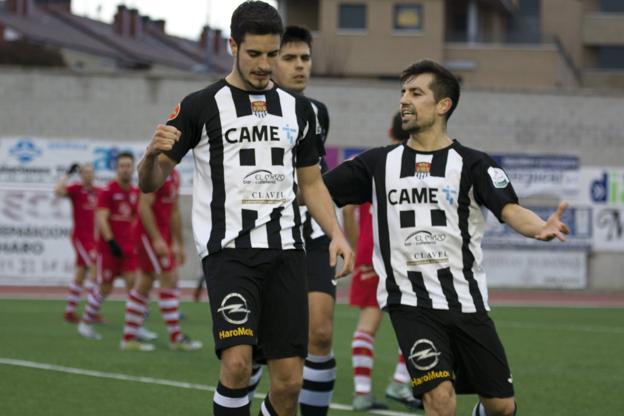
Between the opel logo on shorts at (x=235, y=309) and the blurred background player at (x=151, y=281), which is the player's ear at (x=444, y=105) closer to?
the opel logo on shorts at (x=235, y=309)

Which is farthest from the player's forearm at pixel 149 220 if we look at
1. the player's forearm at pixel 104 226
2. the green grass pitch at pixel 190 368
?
the player's forearm at pixel 104 226

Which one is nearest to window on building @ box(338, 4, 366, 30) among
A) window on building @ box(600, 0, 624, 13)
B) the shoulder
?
window on building @ box(600, 0, 624, 13)

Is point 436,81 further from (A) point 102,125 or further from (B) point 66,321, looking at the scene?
(A) point 102,125

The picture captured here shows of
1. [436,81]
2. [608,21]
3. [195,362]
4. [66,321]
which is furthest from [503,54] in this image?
[436,81]

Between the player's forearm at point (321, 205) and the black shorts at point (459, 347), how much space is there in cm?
57

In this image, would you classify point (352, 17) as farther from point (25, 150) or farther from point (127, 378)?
point (127, 378)

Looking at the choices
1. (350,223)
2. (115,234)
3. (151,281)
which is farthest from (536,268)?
(350,223)

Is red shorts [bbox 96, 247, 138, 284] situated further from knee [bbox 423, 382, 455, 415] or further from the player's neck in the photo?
knee [bbox 423, 382, 455, 415]

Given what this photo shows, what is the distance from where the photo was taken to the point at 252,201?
242 inches

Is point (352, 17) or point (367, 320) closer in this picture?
point (367, 320)

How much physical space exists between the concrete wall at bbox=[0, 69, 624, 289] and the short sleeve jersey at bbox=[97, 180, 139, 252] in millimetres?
10517

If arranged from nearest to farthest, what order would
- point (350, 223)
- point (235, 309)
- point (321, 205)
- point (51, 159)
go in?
point (235, 309), point (321, 205), point (350, 223), point (51, 159)

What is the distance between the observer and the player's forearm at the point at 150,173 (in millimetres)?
5962

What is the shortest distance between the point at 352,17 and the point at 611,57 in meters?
20.2
